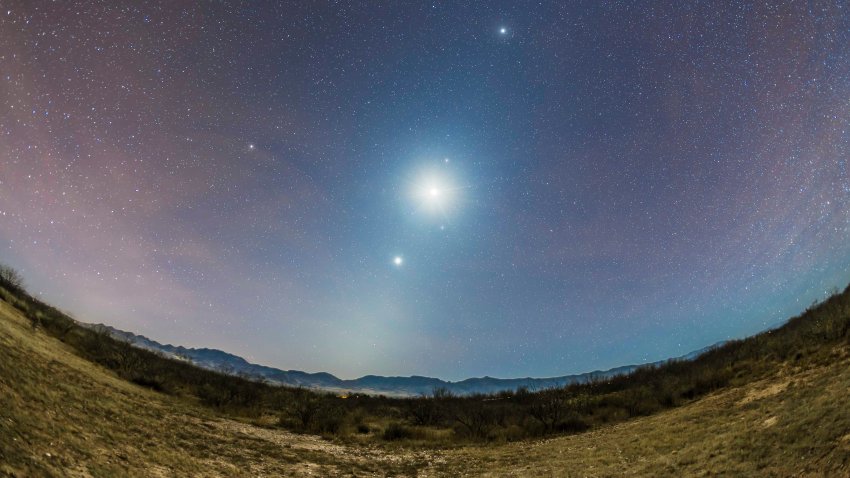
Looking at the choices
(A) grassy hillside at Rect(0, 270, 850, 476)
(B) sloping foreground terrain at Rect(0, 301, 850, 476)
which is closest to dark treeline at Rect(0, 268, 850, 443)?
(A) grassy hillside at Rect(0, 270, 850, 476)

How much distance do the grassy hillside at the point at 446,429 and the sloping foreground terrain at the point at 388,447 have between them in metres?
0.05

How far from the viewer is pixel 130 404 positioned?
10.8 m

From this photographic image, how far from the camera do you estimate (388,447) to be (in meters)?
13.9

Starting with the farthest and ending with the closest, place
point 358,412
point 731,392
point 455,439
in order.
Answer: point 358,412
point 455,439
point 731,392

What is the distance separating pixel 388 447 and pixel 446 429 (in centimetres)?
509

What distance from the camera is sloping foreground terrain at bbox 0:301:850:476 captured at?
18.7 ft

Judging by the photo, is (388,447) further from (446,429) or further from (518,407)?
(518,407)

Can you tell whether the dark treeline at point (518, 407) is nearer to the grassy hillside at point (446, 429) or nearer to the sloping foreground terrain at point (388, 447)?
the grassy hillside at point (446, 429)

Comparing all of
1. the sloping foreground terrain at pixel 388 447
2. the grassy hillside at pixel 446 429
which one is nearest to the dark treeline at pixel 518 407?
the grassy hillside at pixel 446 429

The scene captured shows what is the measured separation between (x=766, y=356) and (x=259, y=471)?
1832 cm

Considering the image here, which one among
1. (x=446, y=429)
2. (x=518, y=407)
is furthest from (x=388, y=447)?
(x=518, y=407)

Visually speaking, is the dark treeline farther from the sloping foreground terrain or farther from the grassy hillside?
the sloping foreground terrain

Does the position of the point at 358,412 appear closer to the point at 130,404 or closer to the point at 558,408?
the point at 558,408

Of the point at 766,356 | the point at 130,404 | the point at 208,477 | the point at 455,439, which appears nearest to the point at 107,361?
the point at 130,404
